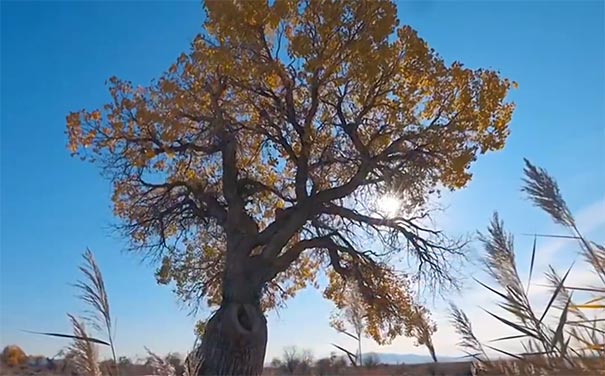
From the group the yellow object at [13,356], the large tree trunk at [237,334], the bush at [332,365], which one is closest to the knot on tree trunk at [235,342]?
the large tree trunk at [237,334]

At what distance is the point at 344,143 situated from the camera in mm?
10523

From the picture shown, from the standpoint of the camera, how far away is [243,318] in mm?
9531

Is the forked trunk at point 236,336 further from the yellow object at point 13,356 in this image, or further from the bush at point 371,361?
the bush at point 371,361

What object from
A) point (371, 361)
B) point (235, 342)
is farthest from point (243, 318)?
point (371, 361)

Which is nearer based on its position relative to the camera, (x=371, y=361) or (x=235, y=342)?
(x=235, y=342)

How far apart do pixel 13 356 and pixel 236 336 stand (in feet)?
11.2

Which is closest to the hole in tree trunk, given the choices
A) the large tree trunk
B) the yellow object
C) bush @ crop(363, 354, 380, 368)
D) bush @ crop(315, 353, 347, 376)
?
the large tree trunk

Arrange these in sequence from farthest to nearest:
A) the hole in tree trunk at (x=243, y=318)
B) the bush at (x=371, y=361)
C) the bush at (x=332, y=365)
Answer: the bush at (x=371, y=361), the bush at (x=332, y=365), the hole in tree trunk at (x=243, y=318)

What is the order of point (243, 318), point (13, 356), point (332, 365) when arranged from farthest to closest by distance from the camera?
point (332, 365)
point (243, 318)
point (13, 356)

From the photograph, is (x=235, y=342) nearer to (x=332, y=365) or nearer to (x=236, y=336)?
(x=236, y=336)

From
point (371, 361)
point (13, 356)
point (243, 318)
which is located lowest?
point (13, 356)

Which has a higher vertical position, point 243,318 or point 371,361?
point 371,361

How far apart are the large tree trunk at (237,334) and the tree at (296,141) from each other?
0.02 meters

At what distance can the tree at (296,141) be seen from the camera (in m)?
9.66
